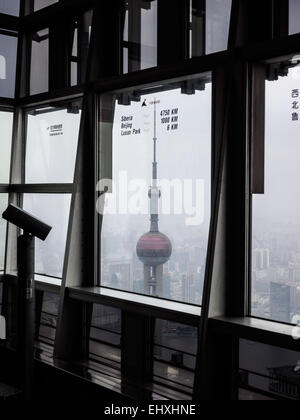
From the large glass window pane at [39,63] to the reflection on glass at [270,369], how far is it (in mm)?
3201

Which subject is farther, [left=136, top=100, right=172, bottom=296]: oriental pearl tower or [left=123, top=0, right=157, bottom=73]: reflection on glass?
[left=123, top=0, right=157, bottom=73]: reflection on glass

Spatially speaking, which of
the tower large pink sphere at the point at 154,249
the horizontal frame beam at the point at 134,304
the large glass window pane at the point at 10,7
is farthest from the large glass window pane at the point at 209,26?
the large glass window pane at the point at 10,7

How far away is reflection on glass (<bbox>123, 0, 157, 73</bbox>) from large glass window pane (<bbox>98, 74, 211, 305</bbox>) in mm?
238

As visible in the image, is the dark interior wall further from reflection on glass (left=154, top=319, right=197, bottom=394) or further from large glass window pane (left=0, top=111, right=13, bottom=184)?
large glass window pane (left=0, top=111, right=13, bottom=184)

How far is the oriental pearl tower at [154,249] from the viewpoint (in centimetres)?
413

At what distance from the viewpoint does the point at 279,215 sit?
338cm

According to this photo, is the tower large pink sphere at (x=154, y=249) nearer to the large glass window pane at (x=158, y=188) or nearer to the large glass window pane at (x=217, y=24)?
the large glass window pane at (x=158, y=188)

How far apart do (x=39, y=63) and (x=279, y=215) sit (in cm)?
316

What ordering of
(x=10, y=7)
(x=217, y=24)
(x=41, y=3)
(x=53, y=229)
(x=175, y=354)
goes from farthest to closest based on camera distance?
1. (x=10, y=7)
2. (x=41, y=3)
3. (x=53, y=229)
4. (x=175, y=354)
5. (x=217, y=24)

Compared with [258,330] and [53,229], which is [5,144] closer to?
[53,229]

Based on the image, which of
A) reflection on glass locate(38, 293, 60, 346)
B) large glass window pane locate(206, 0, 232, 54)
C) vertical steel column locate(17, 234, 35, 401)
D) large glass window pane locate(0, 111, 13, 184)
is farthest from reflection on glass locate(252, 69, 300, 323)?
large glass window pane locate(0, 111, 13, 184)

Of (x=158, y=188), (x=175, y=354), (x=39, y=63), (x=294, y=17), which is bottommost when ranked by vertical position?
(x=175, y=354)

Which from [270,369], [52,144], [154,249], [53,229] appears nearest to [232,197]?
[154,249]

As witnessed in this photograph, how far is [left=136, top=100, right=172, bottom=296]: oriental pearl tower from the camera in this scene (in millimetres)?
4129
